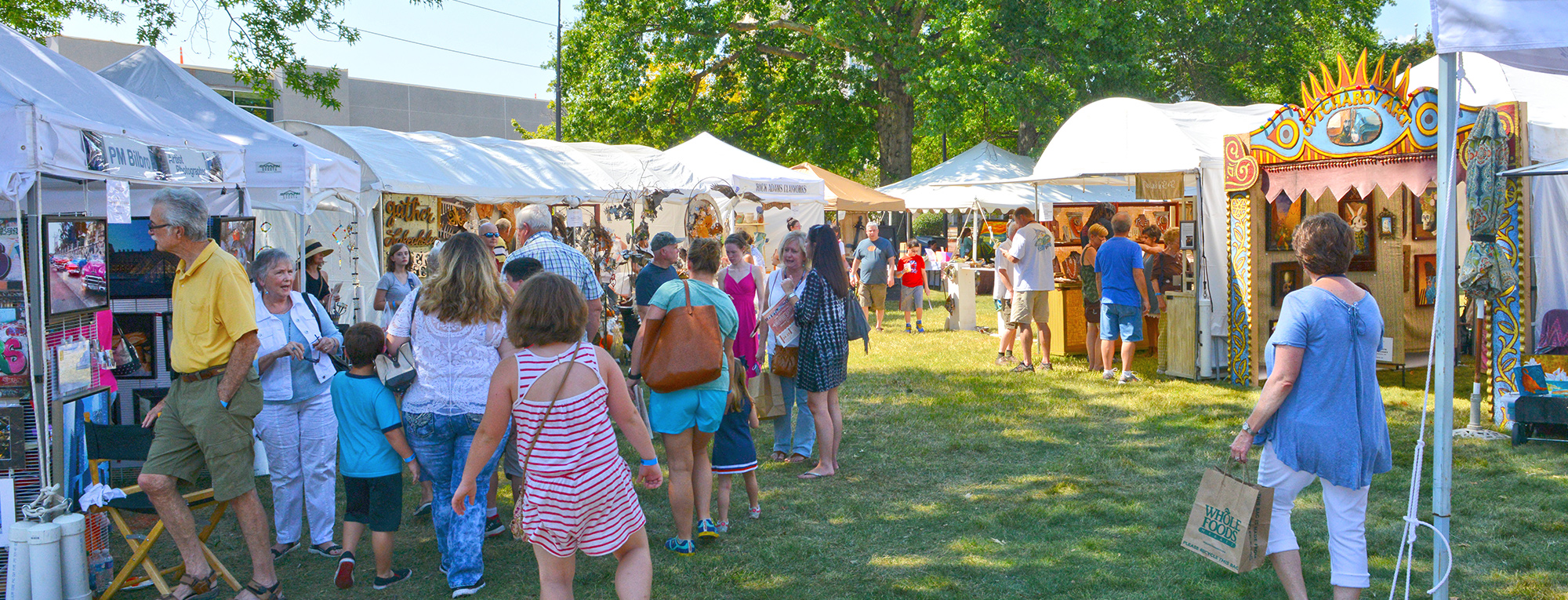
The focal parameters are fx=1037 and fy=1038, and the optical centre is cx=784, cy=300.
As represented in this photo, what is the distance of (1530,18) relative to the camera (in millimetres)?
2992

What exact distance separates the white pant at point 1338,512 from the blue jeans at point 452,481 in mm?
2824

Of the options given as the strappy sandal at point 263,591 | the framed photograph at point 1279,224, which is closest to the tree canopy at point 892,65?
the framed photograph at point 1279,224

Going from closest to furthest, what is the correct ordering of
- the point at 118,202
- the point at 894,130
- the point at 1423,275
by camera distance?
the point at 118,202 → the point at 1423,275 → the point at 894,130

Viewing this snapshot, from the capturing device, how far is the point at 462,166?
464 inches

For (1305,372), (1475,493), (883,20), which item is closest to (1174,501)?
(1475,493)

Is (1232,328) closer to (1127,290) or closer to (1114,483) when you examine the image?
(1127,290)

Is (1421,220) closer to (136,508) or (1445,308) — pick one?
(1445,308)

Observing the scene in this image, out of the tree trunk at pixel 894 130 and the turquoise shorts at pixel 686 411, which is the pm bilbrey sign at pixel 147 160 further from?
the tree trunk at pixel 894 130

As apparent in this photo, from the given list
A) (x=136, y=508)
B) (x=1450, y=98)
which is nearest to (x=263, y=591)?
(x=136, y=508)

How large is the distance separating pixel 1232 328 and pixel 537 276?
299 inches

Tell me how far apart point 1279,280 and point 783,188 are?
6378mm

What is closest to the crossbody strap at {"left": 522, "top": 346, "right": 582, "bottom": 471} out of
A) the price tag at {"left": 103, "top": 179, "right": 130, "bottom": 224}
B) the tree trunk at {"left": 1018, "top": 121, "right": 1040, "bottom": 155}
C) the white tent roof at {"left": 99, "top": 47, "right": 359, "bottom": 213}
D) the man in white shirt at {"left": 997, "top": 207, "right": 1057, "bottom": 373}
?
the price tag at {"left": 103, "top": 179, "right": 130, "bottom": 224}

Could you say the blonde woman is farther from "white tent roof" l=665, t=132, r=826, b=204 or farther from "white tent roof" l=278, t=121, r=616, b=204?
"white tent roof" l=665, t=132, r=826, b=204

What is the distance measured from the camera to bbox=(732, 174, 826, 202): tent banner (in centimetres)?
1283
